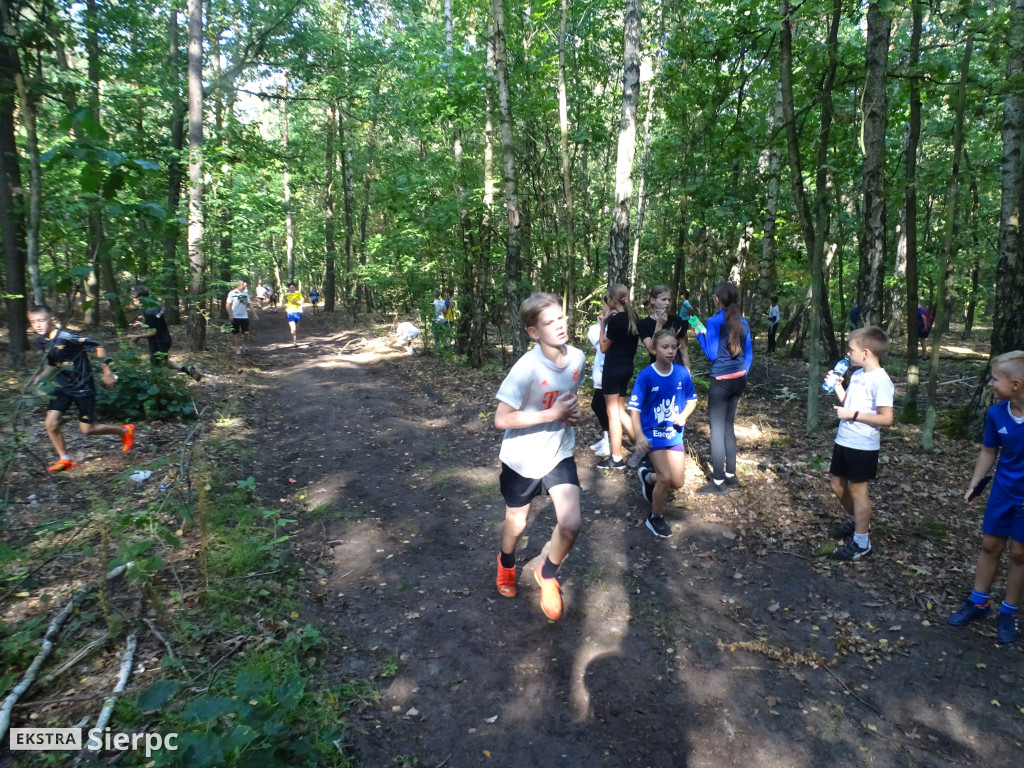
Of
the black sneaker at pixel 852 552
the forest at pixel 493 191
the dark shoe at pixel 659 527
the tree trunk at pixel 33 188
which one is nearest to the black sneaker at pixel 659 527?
the dark shoe at pixel 659 527

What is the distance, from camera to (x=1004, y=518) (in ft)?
12.6

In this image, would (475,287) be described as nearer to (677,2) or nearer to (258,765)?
(677,2)

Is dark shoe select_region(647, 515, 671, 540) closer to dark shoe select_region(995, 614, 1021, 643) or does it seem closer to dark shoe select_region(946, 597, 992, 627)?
dark shoe select_region(946, 597, 992, 627)

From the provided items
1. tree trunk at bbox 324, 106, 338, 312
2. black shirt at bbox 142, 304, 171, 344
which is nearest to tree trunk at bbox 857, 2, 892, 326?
black shirt at bbox 142, 304, 171, 344

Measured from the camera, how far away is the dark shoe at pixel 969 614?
407 cm

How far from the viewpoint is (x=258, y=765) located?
2.36 m

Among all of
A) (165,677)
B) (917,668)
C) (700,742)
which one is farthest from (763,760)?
(165,677)

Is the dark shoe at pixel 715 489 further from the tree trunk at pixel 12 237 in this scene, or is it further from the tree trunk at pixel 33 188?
the tree trunk at pixel 12 237

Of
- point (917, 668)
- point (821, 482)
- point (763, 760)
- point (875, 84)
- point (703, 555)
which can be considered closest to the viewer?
point (763, 760)

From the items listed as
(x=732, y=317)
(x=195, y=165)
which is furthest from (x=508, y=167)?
(x=195, y=165)

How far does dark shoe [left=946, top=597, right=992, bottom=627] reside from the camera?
4.07 m

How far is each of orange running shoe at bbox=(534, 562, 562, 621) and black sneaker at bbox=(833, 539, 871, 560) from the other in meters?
2.64

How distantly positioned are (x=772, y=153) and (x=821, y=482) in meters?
11.4

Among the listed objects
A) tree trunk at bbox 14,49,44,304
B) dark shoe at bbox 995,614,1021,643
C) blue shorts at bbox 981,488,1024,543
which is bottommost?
dark shoe at bbox 995,614,1021,643
